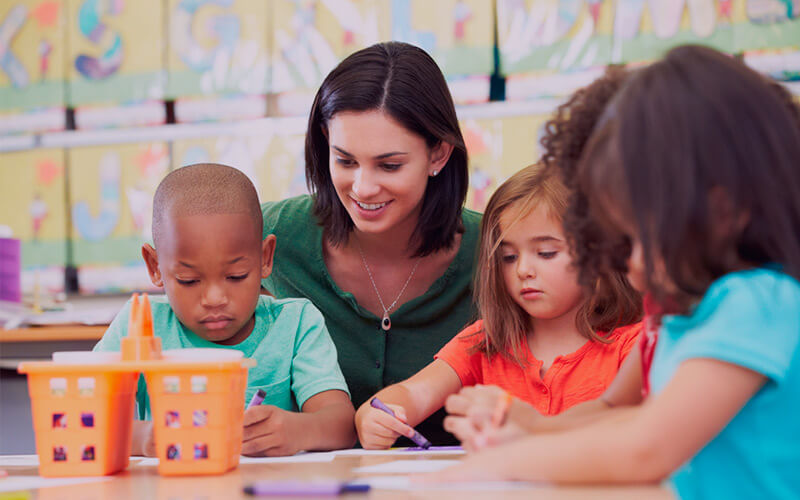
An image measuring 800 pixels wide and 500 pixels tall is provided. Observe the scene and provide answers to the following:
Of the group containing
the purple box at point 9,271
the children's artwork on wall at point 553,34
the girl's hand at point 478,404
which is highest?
the children's artwork on wall at point 553,34

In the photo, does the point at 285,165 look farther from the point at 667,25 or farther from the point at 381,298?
the point at 667,25

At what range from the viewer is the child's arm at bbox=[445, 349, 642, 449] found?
0.72m

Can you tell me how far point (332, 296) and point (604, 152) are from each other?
3.47ft

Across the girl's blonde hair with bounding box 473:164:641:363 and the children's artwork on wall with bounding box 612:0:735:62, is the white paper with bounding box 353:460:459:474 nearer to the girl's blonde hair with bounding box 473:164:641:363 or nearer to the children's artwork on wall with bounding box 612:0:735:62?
the girl's blonde hair with bounding box 473:164:641:363

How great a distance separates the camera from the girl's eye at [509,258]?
1.35 meters

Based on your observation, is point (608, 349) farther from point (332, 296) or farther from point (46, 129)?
point (46, 129)

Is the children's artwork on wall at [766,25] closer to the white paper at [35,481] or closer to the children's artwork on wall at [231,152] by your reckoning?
the children's artwork on wall at [231,152]

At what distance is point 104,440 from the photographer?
85 cm

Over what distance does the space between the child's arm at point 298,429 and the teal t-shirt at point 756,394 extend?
0.57 metres

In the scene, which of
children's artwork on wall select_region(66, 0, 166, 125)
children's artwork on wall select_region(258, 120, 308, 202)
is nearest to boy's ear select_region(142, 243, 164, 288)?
children's artwork on wall select_region(258, 120, 308, 202)

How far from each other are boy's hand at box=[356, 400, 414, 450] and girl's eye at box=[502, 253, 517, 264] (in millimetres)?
361

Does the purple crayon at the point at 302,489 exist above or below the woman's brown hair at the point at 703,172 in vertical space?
below

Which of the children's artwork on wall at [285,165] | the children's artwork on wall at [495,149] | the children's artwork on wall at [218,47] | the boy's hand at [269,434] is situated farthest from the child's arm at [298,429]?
the children's artwork on wall at [218,47]

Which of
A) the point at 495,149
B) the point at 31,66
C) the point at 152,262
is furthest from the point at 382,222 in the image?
the point at 31,66
